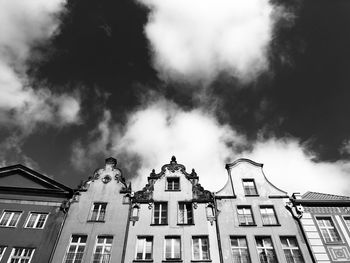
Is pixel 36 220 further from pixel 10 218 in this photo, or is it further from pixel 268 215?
pixel 268 215

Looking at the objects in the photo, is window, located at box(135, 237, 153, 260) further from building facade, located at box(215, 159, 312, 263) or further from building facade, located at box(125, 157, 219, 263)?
building facade, located at box(215, 159, 312, 263)

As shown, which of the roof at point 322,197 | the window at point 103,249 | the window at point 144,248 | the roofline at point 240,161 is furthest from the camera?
the roofline at point 240,161

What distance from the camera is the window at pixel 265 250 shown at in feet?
60.6

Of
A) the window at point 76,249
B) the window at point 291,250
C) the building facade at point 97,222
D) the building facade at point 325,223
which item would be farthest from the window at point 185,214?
the building facade at point 325,223

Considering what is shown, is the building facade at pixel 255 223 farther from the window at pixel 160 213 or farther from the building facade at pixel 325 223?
the window at pixel 160 213

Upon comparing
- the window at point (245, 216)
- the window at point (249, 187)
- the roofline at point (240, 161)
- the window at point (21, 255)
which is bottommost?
the window at point (21, 255)

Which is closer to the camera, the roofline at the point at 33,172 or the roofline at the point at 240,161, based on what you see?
the roofline at the point at 33,172

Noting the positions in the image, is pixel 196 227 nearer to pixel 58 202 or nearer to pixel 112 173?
pixel 112 173

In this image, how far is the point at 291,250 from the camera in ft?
62.1

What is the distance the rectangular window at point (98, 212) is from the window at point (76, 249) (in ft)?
5.71

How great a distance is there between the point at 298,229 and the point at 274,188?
3993mm

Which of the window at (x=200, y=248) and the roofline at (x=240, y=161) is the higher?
the roofline at (x=240, y=161)

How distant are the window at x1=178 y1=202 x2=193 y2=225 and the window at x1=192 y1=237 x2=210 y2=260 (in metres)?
1.53

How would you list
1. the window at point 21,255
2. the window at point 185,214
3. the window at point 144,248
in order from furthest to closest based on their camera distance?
the window at point 185,214, the window at point 144,248, the window at point 21,255
